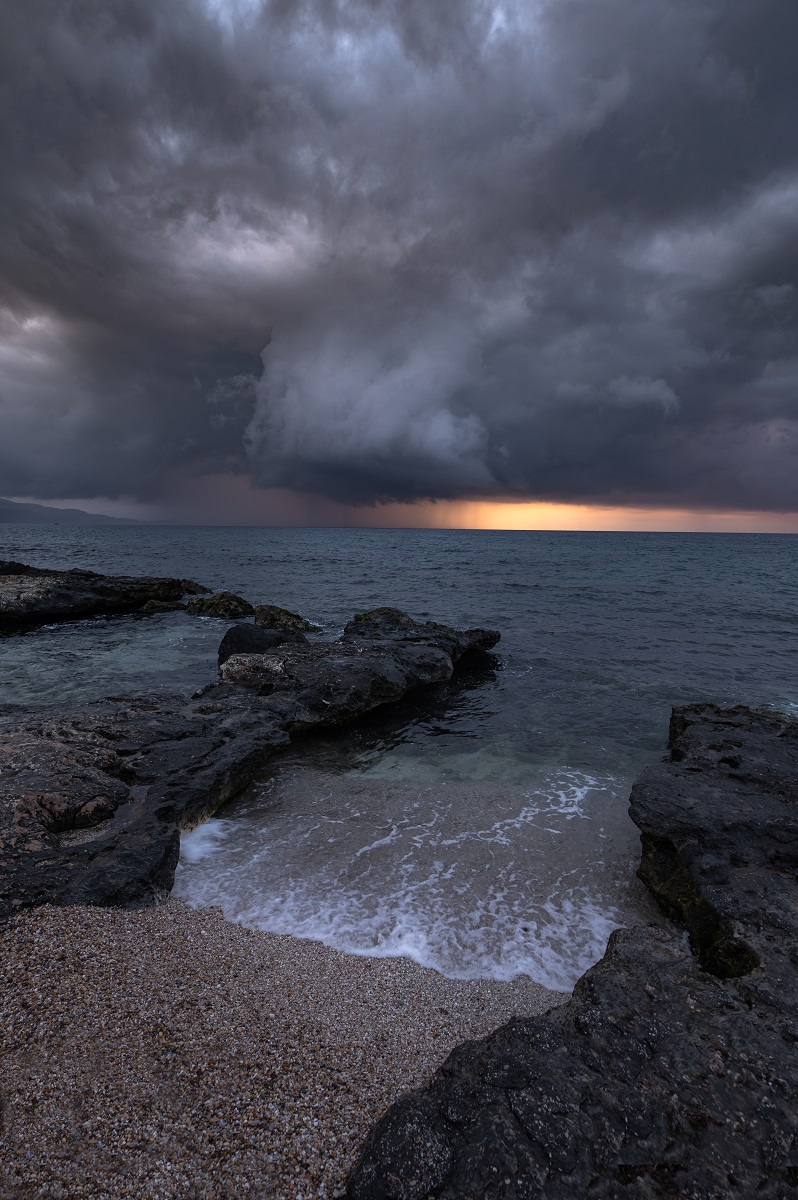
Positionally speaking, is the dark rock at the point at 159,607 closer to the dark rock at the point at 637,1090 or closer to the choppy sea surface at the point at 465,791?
the choppy sea surface at the point at 465,791

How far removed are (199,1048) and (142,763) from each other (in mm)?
5442

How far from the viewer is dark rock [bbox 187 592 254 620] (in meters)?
28.6

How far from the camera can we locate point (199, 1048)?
4.07 meters

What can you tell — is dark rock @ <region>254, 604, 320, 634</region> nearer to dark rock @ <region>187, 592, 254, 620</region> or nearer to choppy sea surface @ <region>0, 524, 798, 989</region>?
choppy sea surface @ <region>0, 524, 798, 989</region>

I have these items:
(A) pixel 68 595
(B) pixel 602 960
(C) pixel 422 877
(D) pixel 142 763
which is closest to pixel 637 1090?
(B) pixel 602 960

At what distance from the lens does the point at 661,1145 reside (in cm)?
307

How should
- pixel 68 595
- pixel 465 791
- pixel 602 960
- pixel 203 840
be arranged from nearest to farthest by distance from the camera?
pixel 602 960
pixel 203 840
pixel 465 791
pixel 68 595

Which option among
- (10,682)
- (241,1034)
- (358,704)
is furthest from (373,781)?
(10,682)

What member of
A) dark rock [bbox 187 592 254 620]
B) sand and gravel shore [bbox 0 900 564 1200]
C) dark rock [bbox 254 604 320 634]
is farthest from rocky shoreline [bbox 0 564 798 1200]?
dark rock [bbox 187 592 254 620]

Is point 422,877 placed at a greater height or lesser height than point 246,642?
lesser

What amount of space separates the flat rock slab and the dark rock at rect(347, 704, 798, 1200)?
4424 mm

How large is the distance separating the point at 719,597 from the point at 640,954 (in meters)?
42.8

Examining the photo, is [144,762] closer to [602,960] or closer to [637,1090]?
[602,960]

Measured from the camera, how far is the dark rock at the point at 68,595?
24.9 meters
